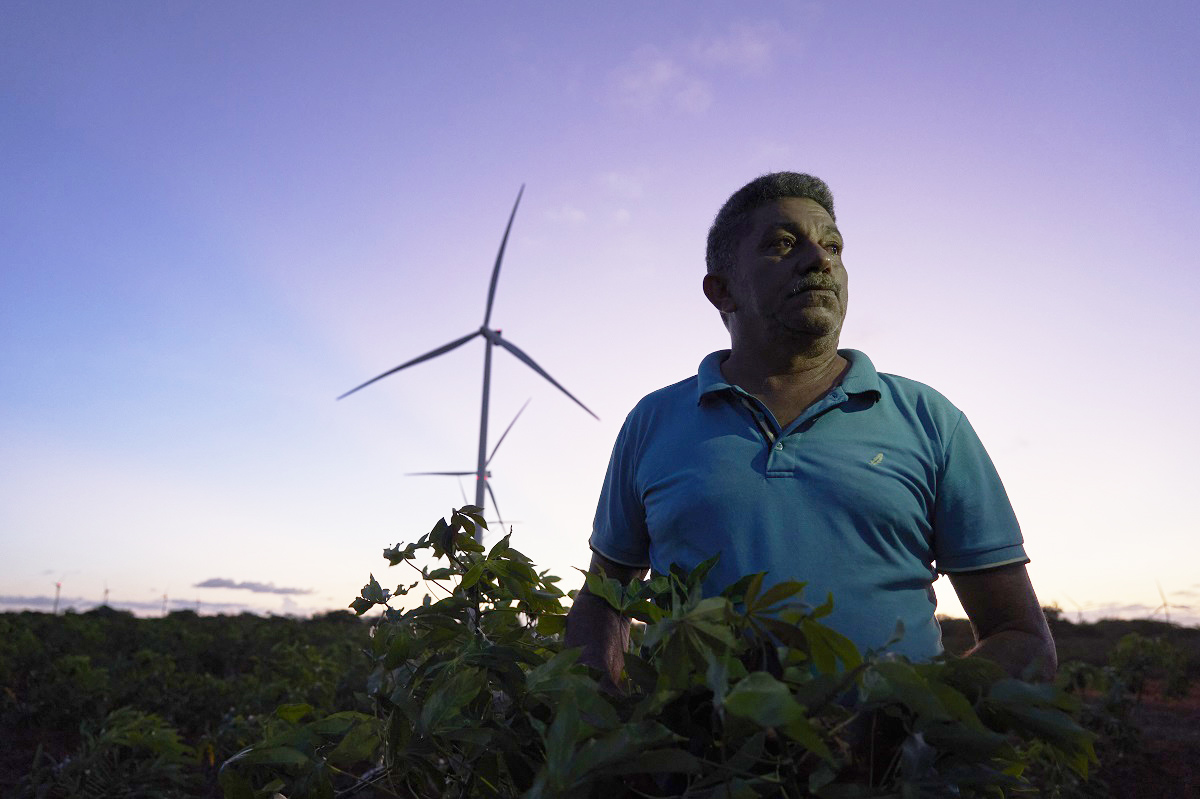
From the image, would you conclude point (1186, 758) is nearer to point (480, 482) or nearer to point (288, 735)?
point (288, 735)

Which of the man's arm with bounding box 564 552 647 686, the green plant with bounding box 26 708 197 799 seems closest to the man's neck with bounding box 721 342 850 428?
the man's arm with bounding box 564 552 647 686

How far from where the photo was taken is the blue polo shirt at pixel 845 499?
2.22m

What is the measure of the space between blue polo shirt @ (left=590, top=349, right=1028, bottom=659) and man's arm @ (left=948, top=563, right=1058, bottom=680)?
44 mm

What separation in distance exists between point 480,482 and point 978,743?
567 inches

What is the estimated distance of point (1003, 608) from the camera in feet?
7.53

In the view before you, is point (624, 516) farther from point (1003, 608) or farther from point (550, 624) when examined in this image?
point (1003, 608)

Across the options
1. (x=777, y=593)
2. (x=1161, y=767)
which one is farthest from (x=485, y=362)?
(x=777, y=593)

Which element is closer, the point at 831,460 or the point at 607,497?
the point at 831,460

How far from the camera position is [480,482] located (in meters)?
15.4

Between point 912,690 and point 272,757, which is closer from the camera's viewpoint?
point 912,690

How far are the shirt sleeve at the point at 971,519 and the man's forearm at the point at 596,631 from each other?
88 centimetres

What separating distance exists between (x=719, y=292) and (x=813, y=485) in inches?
37.7

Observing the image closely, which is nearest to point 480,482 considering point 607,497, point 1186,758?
point 1186,758

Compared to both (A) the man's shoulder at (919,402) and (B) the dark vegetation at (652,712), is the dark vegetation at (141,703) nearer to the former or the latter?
(B) the dark vegetation at (652,712)
